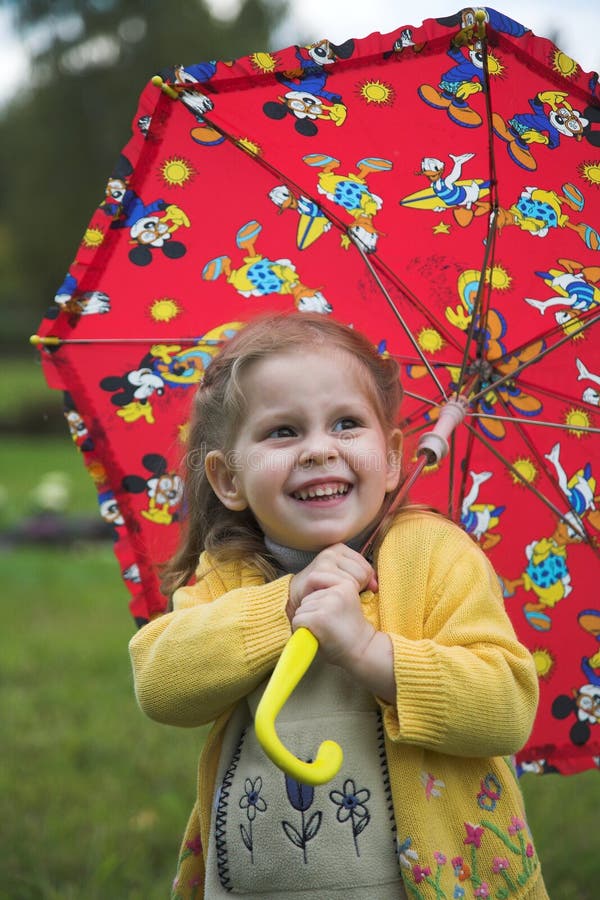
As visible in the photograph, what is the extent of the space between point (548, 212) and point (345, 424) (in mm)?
628

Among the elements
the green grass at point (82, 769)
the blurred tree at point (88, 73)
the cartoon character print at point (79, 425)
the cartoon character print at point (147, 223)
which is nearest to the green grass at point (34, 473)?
the green grass at point (82, 769)

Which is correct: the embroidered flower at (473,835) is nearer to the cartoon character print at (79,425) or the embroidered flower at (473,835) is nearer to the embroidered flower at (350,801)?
the embroidered flower at (350,801)

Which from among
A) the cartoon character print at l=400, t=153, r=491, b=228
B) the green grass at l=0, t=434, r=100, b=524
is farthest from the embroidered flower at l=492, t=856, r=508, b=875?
the green grass at l=0, t=434, r=100, b=524

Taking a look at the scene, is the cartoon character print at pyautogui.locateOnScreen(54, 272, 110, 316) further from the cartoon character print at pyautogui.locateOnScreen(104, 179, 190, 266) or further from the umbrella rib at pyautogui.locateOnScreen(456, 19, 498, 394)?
the umbrella rib at pyautogui.locateOnScreen(456, 19, 498, 394)

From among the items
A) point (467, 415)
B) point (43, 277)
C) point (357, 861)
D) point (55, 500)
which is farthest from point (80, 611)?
point (43, 277)

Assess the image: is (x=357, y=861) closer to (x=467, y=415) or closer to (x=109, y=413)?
(x=467, y=415)

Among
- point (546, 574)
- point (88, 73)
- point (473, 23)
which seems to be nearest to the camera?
point (473, 23)

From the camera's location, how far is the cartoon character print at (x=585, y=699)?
7.96 feet

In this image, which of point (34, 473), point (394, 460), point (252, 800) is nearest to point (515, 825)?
point (252, 800)

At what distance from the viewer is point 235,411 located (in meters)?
2.00

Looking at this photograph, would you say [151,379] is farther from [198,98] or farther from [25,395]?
[25,395]

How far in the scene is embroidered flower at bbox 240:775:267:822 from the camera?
1.77 metres

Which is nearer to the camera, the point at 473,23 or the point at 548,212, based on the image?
the point at 473,23

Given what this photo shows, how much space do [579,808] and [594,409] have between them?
1606mm
